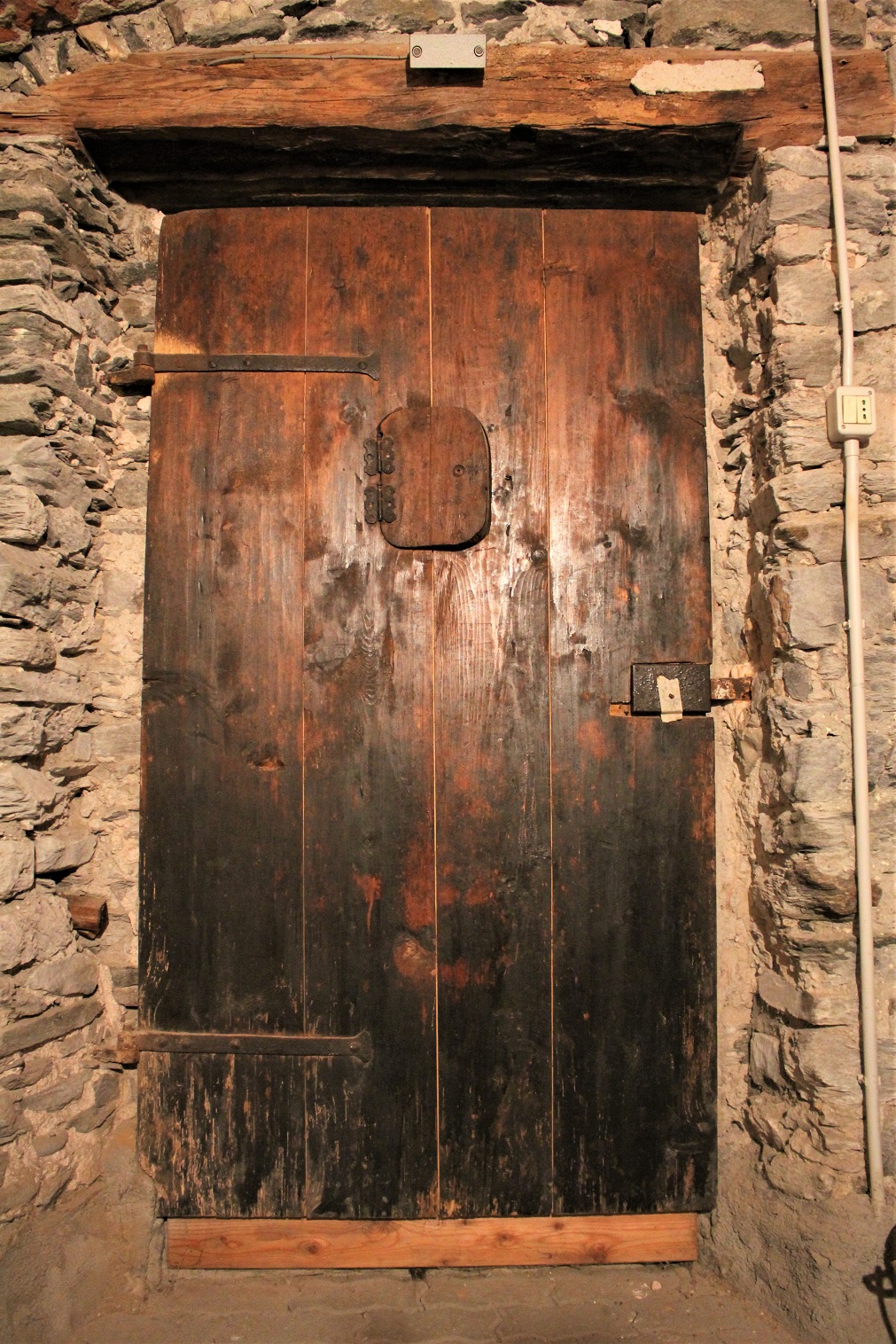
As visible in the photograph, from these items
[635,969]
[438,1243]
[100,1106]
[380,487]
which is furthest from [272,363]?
[438,1243]

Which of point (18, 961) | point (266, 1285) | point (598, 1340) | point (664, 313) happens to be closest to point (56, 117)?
point (664, 313)

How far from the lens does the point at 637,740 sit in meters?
1.71

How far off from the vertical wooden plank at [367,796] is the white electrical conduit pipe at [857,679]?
85 cm

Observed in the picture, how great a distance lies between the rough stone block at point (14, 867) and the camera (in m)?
1.52

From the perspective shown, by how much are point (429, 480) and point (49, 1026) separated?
4.56 ft

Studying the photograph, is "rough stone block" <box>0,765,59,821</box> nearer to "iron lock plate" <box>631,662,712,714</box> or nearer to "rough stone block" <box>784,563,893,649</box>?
"iron lock plate" <box>631,662,712,714</box>

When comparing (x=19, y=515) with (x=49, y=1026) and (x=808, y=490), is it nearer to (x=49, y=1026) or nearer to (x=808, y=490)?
(x=49, y=1026)

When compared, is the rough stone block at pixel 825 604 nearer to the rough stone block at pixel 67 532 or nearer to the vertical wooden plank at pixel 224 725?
the vertical wooden plank at pixel 224 725

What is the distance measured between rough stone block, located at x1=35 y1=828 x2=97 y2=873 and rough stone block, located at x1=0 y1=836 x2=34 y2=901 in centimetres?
3

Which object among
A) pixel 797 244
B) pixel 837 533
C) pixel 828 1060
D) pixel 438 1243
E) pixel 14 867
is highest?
pixel 797 244

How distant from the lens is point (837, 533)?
157 centimetres

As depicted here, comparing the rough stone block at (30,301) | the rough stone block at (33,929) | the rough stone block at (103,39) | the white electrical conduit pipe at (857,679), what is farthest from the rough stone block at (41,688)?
the white electrical conduit pipe at (857,679)

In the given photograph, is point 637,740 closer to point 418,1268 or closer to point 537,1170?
point 537,1170

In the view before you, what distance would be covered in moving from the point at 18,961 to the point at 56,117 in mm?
1747
